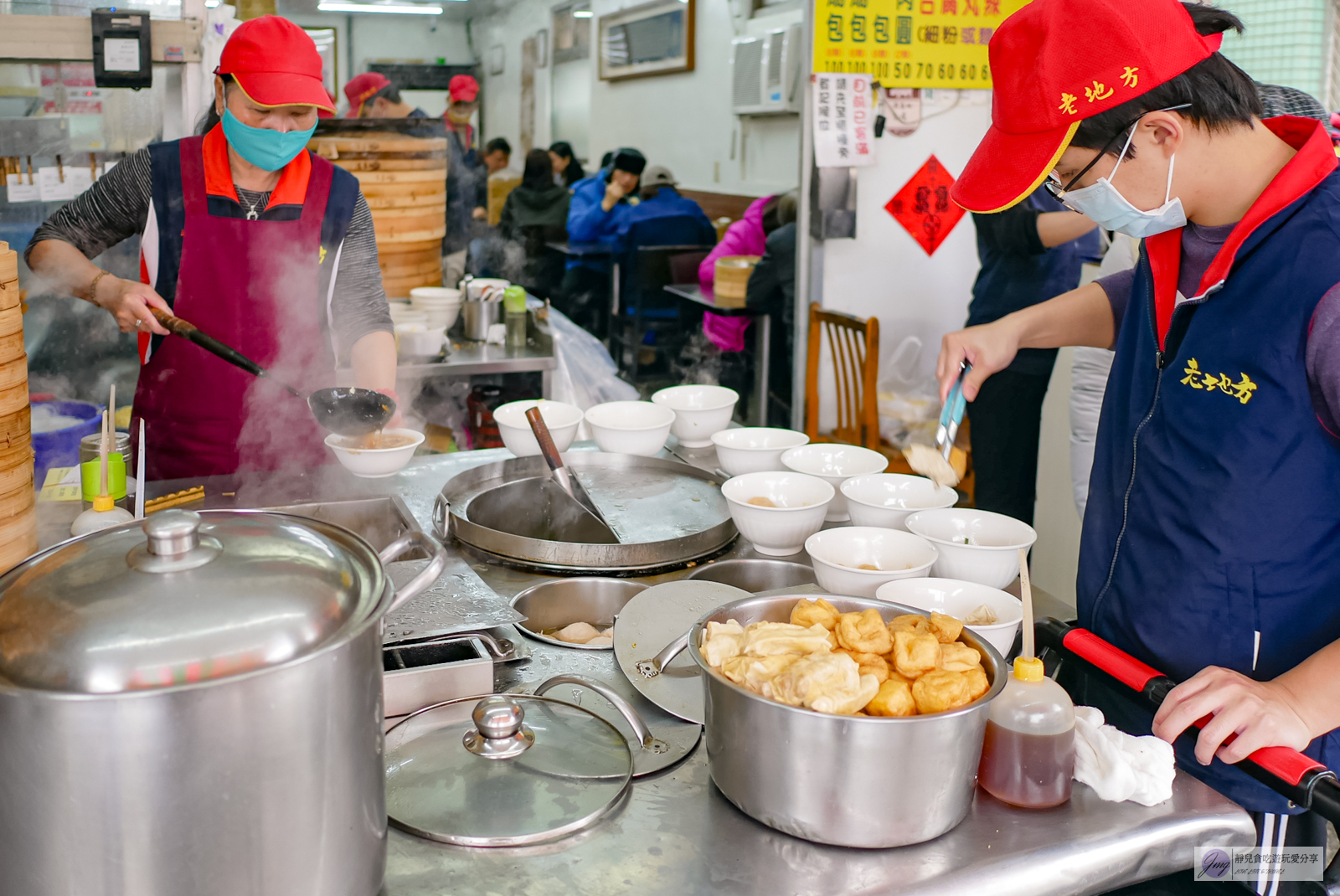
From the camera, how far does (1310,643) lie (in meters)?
1.47

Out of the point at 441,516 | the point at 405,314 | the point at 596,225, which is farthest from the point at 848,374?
the point at 596,225

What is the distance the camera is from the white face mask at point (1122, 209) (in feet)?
4.76

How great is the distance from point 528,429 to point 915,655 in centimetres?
132

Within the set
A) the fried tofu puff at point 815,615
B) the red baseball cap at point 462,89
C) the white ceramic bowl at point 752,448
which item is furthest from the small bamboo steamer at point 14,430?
the red baseball cap at point 462,89

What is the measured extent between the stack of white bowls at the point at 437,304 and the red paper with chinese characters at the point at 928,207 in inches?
74.9

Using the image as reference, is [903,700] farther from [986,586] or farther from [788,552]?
[788,552]

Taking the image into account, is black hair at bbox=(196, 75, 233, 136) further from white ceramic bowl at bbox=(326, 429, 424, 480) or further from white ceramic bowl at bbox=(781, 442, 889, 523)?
white ceramic bowl at bbox=(781, 442, 889, 523)

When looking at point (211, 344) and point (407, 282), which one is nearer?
point (211, 344)

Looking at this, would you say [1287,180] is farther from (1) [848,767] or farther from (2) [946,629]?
(1) [848,767]

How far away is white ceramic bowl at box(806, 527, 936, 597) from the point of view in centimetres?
158

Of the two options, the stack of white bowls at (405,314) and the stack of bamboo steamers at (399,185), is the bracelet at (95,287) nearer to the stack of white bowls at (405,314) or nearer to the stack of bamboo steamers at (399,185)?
the stack of bamboo steamers at (399,185)

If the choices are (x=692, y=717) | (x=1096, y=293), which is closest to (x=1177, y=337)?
(x=1096, y=293)

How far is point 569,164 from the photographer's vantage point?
9148mm

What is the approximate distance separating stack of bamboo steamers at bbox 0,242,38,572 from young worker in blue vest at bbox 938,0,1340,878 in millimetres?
1417
